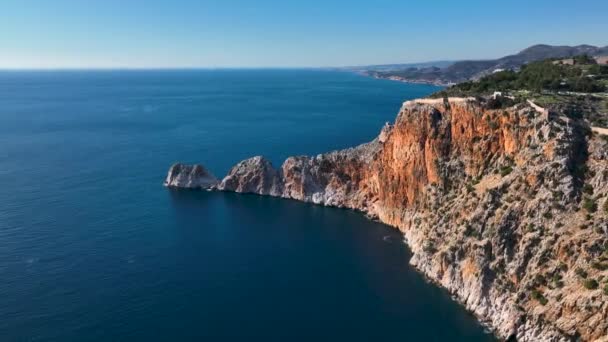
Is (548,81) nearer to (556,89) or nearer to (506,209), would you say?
(556,89)

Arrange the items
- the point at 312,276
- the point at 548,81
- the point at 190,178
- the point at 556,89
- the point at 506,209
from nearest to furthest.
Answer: the point at 506,209 → the point at 312,276 → the point at 556,89 → the point at 548,81 → the point at 190,178

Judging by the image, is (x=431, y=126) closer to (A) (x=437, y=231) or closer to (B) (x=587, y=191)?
(A) (x=437, y=231)

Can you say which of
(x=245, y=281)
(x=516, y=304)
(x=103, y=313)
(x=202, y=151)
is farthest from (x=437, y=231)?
(x=202, y=151)

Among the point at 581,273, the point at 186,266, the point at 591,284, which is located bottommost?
the point at 186,266

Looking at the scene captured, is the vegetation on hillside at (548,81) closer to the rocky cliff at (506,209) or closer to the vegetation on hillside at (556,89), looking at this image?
the vegetation on hillside at (556,89)

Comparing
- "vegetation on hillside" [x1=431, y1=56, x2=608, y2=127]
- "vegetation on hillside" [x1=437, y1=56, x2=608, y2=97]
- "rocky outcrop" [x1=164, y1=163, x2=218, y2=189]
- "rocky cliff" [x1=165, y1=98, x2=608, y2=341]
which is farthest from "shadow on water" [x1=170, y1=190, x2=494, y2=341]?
"vegetation on hillside" [x1=437, y1=56, x2=608, y2=97]

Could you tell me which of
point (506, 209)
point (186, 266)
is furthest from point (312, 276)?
point (506, 209)
